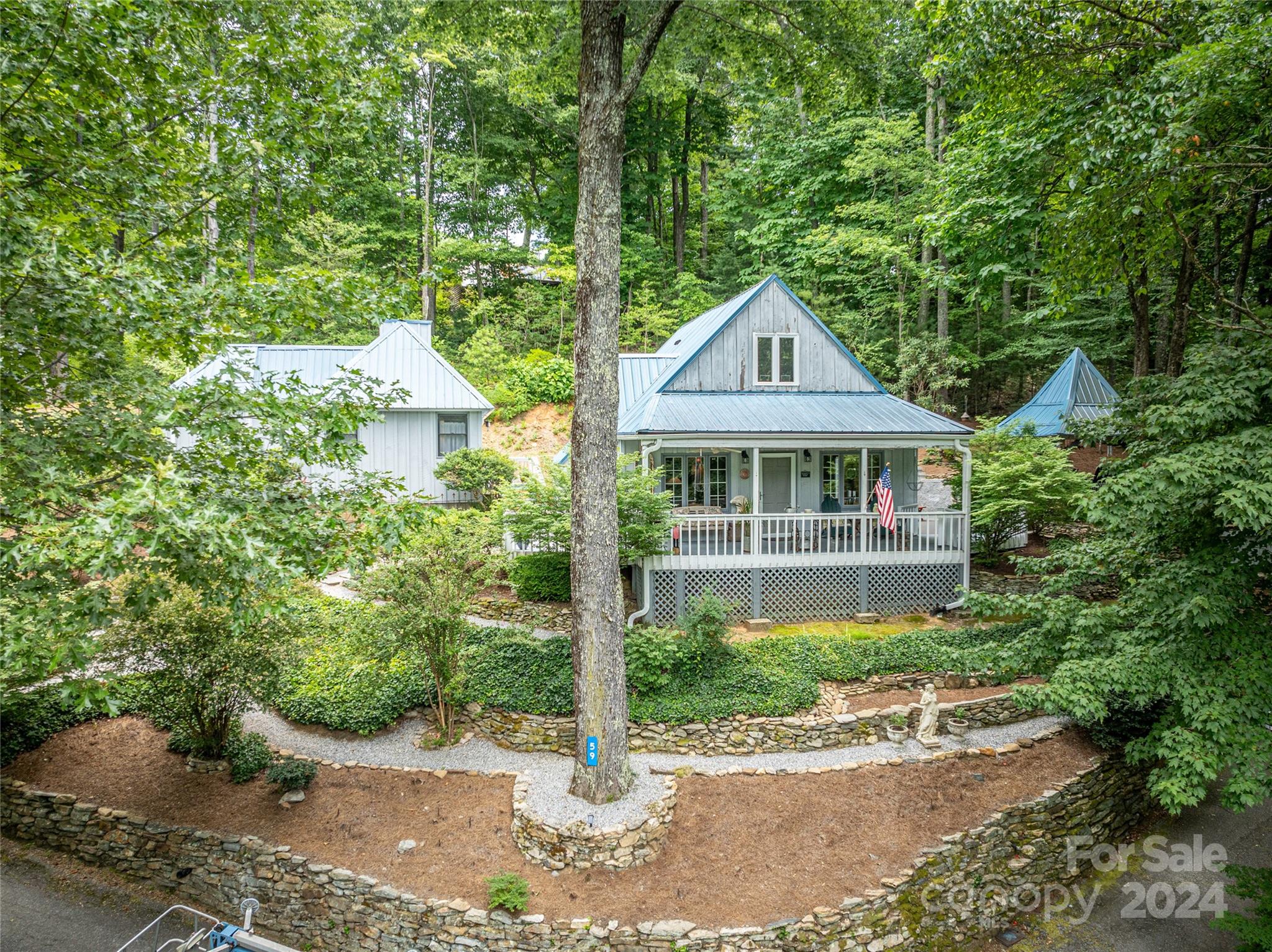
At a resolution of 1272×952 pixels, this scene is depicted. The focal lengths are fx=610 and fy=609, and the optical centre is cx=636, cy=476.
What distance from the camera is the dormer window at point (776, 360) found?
15.2 metres

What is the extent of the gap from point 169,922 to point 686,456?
12.1m

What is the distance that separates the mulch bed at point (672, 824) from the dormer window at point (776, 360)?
933 centimetres

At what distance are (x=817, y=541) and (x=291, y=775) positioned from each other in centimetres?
964

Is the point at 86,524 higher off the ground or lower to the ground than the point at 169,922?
higher

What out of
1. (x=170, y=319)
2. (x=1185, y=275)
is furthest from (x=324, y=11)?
(x=1185, y=275)

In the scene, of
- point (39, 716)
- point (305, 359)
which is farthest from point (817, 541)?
point (305, 359)

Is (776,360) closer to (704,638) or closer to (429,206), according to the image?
(704,638)

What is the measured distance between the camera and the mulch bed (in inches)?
255

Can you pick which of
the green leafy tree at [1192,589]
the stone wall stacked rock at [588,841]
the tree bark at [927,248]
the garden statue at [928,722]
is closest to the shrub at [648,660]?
the stone wall stacked rock at [588,841]

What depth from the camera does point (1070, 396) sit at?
64.9 feet

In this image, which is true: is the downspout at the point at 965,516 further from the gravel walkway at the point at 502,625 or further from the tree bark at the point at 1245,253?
the gravel walkway at the point at 502,625

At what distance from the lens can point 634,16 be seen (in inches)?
300

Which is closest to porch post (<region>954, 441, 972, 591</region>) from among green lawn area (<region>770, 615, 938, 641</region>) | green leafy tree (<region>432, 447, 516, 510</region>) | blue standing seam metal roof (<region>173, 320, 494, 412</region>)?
green lawn area (<region>770, 615, 938, 641</region>)

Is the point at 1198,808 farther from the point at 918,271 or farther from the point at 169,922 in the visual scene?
the point at 918,271
